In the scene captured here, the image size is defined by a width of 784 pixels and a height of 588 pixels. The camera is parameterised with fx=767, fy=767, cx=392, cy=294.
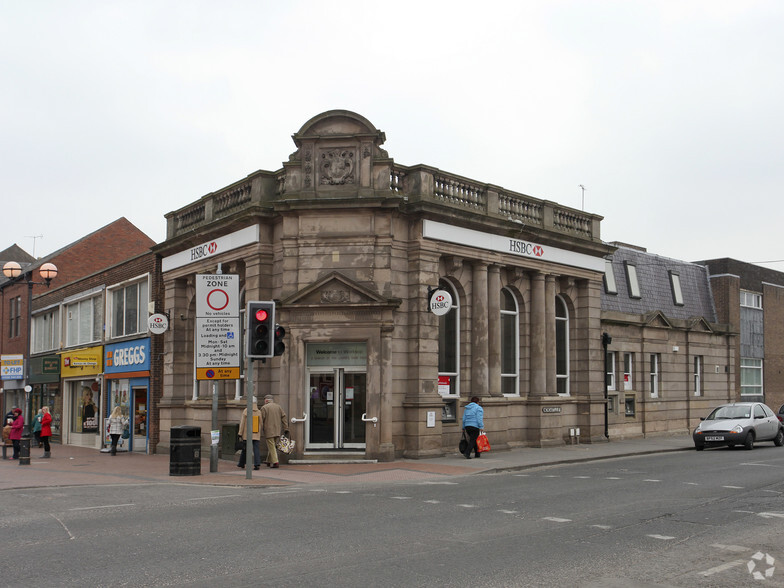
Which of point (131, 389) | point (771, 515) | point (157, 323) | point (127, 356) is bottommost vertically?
point (771, 515)

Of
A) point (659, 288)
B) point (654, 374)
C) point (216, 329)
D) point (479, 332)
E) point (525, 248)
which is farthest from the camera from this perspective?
point (659, 288)

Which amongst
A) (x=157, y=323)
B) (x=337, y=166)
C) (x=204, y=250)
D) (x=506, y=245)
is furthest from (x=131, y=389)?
(x=506, y=245)

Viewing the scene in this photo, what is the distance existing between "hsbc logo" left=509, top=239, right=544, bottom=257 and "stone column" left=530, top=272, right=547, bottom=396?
681mm

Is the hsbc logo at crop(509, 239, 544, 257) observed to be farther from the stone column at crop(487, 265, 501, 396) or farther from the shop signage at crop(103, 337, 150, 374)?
the shop signage at crop(103, 337, 150, 374)

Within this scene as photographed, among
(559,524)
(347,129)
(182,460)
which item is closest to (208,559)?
(559,524)

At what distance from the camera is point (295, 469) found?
18.2m

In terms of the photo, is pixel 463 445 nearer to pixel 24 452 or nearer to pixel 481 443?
pixel 481 443

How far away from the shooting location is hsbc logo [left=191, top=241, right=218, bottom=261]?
75.3 ft

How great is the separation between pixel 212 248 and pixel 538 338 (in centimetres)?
1031

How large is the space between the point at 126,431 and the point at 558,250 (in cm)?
1593

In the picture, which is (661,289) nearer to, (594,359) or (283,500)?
(594,359)

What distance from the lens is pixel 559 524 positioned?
10062mm

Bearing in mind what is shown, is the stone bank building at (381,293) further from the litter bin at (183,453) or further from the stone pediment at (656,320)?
the stone pediment at (656,320)

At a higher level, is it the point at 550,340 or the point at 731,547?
the point at 550,340
